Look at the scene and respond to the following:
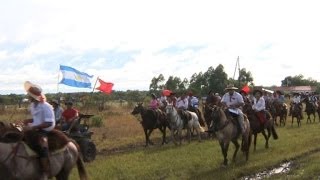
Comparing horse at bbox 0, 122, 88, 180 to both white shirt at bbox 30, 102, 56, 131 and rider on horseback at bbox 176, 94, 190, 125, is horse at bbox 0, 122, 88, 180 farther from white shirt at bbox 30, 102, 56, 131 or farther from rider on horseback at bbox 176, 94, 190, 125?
rider on horseback at bbox 176, 94, 190, 125

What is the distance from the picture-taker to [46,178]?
33.2ft

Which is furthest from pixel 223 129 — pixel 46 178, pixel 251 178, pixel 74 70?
pixel 74 70

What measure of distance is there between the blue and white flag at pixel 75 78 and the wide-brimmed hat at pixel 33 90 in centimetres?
1218

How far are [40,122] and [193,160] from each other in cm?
776

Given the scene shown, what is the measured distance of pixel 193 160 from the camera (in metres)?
16.8

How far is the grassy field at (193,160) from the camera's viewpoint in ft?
46.3

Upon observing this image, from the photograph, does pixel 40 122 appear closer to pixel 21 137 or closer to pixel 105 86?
pixel 21 137

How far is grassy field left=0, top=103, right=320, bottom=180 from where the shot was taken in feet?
46.3

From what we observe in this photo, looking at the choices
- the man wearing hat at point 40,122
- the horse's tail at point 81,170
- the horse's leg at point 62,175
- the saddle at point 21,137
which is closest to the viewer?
the saddle at point 21,137

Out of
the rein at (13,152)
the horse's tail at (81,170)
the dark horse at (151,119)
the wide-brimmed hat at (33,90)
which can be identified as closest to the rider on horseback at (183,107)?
the dark horse at (151,119)

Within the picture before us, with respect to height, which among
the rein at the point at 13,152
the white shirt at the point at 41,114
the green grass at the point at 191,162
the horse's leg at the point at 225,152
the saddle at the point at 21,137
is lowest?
the green grass at the point at 191,162

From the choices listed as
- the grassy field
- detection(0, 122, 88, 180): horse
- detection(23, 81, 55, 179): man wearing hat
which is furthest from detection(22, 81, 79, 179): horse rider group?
the grassy field

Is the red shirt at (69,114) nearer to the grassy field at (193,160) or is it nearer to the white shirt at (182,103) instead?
the grassy field at (193,160)

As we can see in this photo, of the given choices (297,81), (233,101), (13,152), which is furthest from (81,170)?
(297,81)
